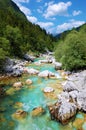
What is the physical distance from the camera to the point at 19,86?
38.1 metres

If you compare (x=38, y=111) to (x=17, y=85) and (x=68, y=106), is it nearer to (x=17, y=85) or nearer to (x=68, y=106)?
(x=68, y=106)

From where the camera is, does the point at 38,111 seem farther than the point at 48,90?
No

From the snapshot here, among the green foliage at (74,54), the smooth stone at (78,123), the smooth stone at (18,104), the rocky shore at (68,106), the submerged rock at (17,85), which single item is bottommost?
the smooth stone at (18,104)

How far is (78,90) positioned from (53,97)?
412 centimetres

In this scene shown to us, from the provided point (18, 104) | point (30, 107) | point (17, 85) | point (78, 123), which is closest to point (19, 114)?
point (30, 107)

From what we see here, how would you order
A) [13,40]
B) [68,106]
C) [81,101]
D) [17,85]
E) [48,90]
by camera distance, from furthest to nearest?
[13,40] < [17,85] < [48,90] < [81,101] < [68,106]

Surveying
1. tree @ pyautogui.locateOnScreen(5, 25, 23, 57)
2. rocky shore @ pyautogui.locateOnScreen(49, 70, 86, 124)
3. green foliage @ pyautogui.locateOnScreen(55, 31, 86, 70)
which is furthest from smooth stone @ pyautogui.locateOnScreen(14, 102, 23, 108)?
tree @ pyautogui.locateOnScreen(5, 25, 23, 57)

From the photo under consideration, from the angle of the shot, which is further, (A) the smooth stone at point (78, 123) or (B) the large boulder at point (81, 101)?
(B) the large boulder at point (81, 101)

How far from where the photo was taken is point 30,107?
93.6 feet

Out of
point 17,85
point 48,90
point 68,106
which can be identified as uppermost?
point 68,106

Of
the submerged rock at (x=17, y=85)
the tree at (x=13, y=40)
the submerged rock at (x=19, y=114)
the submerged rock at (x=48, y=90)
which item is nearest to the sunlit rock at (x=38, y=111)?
the submerged rock at (x=19, y=114)

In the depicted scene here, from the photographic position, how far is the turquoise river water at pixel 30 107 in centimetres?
2309

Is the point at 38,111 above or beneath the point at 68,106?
beneath

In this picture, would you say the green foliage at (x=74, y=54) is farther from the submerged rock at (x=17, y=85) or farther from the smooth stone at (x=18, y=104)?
the smooth stone at (x=18, y=104)
